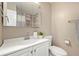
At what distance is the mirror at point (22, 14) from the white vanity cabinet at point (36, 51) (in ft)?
1.15

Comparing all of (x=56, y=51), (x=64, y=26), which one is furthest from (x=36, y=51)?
(x=64, y=26)

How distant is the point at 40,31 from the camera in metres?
1.68

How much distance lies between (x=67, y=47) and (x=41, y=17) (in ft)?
2.07

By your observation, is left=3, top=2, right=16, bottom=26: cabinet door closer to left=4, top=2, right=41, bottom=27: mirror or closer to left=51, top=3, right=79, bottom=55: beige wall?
left=4, top=2, right=41, bottom=27: mirror

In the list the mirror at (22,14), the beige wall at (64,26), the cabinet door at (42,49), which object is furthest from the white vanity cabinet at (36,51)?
the mirror at (22,14)

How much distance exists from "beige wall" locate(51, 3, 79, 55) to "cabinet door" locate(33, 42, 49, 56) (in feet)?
0.52

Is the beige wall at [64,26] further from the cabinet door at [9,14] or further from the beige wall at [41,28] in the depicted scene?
the cabinet door at [9,14]

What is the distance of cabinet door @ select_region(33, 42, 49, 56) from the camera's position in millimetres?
1451

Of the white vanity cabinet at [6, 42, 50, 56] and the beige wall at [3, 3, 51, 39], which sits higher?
the beige wall at [3, 3, 51, 39]

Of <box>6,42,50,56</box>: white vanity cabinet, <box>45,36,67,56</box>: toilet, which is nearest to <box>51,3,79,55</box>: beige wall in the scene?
<box>45,36,67,56</box>: toilet

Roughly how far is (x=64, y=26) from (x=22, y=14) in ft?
2.22

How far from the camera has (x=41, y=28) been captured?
5.55 ft

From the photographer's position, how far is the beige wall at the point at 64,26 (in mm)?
1595

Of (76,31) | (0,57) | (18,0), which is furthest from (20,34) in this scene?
(76,31)
